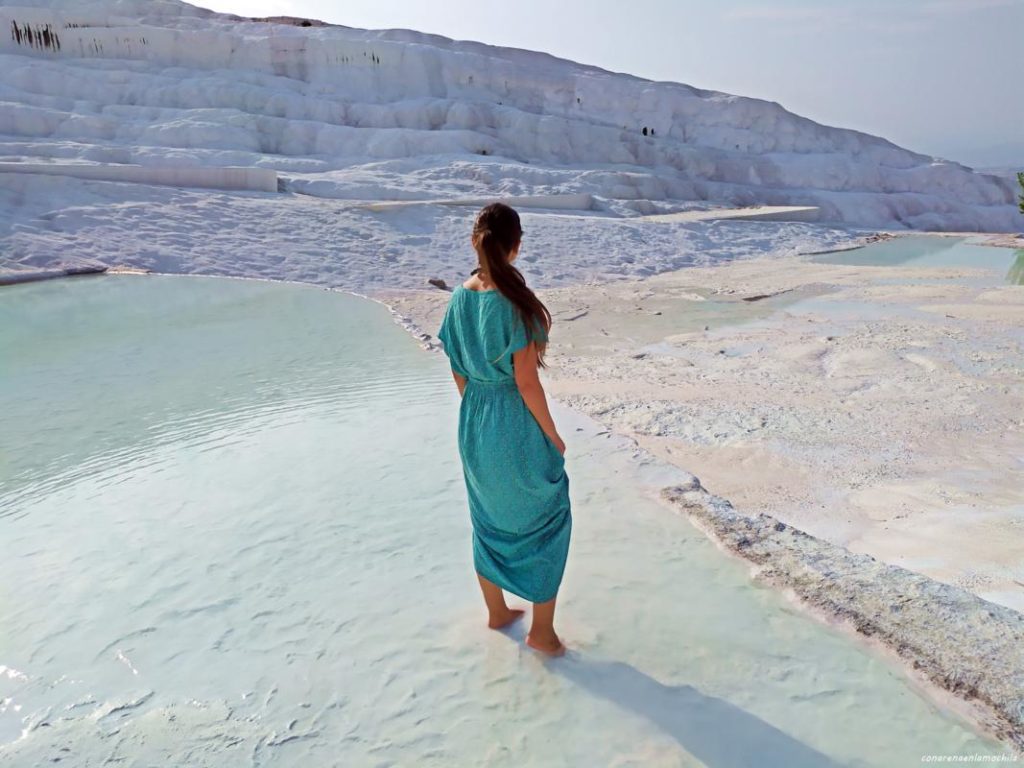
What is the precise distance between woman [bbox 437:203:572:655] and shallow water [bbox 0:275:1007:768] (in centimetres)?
38

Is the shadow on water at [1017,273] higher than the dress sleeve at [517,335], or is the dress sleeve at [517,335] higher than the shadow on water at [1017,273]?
the dress sleeve at [517,335]

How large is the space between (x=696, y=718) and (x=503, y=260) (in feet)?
5.00

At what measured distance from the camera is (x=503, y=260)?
94.7 inches

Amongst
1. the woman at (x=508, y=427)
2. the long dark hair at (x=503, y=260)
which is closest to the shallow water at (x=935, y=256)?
the woman at (x=508, y=427)

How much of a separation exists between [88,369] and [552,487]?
6.13m

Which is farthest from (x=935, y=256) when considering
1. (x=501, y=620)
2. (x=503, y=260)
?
(x=503, y=260)

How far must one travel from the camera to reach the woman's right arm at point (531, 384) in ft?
7.95

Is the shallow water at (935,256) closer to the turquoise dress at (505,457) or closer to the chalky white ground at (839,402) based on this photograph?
the chalky white ground at (839,402)

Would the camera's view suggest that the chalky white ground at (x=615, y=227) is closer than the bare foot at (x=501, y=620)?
No

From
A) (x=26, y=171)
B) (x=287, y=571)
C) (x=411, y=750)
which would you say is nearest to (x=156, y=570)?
(x=287, y=571)

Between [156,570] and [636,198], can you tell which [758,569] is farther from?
[636,198]

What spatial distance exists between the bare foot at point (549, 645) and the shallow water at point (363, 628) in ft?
0.12

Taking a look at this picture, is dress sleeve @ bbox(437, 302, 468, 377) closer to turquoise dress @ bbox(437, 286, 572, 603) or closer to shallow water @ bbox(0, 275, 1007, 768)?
turquoise dress @ bbox(437, 286, 572, 603)

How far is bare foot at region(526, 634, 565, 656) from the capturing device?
8.98ft
